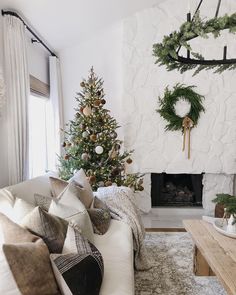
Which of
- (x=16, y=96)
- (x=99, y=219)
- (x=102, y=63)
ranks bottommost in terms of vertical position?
(x=99, y=219)

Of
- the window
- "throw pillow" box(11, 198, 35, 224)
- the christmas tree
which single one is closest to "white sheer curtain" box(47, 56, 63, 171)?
the window

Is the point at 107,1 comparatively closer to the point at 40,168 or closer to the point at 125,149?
the point at 125,149

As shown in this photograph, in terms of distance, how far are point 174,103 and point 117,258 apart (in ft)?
9.53

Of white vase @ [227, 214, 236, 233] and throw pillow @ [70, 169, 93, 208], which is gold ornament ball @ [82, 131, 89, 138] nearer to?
throw pillow @ [70, 169, 93, 208]

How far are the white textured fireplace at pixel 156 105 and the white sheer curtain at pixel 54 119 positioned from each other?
1.03 meters

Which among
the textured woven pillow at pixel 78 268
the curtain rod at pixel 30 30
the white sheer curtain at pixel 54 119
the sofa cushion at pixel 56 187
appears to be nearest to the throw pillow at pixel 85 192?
the sofa cushion at pixel 56 187

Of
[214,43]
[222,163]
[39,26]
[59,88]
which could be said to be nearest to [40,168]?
[59,88]

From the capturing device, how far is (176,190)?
4.67 m

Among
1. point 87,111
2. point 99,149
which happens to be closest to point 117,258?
point 99,149

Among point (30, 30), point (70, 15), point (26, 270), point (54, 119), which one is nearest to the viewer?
point (26, 270)

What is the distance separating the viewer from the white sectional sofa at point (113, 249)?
4.93ft

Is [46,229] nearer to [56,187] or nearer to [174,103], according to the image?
[56,187]

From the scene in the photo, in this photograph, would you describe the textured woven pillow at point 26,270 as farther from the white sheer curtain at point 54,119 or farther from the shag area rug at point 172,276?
the white sheer curtain at point 54,119

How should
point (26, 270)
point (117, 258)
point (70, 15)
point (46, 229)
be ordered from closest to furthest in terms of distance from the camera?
point (26, 270) → point (46, 229) → point (117, 258) → point (70, 15)
